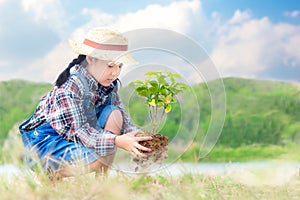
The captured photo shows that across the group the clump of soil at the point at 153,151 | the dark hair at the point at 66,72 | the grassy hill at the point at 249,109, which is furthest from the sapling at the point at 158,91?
the grassy hill at the point at 249,109

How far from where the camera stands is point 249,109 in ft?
33.8

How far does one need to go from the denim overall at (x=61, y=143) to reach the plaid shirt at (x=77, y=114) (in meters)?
0.03

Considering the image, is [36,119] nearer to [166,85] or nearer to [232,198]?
[166,85]

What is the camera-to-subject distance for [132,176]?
2334mm

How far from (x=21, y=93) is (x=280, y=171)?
278 inches

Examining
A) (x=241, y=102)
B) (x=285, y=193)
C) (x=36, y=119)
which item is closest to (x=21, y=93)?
(x=241, y=102)

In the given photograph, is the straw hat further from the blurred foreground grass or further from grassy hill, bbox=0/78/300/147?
grassy hill, bbox=0/78/300/147

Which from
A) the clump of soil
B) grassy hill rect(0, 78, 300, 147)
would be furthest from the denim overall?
grassy hill rect(0, 78, 300, 147)

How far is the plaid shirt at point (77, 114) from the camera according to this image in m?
2.50

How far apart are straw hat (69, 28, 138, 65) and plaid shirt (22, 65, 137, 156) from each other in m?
0.12

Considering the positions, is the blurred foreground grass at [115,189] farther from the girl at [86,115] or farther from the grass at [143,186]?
the girl at [86,115]

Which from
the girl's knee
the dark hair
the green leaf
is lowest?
the girl's knee

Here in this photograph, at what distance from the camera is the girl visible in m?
2.48

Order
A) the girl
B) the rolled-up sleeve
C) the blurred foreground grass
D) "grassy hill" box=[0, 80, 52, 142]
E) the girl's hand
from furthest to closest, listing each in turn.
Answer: "grassy hill" box=[0, 80, 52, 142] < the rolled-up sleeve < the girl < the girl's hand < the blurred foreground grass
